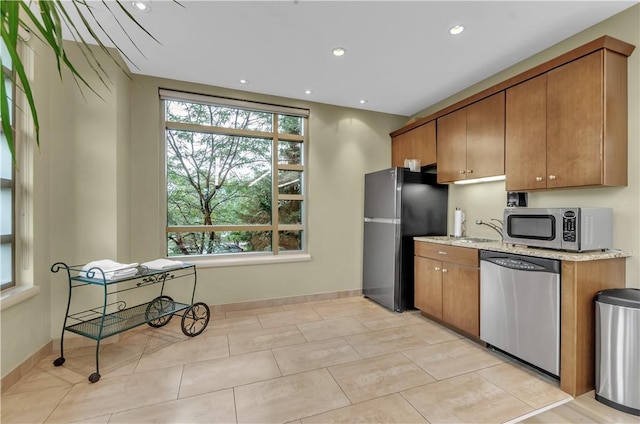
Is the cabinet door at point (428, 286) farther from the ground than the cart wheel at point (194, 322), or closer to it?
farther from the ground

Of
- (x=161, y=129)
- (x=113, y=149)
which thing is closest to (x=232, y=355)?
(x=113, y=149)

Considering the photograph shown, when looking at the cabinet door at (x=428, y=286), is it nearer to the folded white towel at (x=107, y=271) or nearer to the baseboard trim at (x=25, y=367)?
the folded white towel at (x=107, y=271)

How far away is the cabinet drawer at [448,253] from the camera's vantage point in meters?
2.72

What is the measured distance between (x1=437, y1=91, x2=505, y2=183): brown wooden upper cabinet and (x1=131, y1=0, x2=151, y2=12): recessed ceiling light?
9.98ft

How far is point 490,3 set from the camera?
2074 mm

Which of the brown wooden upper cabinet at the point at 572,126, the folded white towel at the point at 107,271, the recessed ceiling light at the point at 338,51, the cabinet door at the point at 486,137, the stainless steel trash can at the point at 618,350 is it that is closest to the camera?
the stainless steel trash can at the point at 618,350

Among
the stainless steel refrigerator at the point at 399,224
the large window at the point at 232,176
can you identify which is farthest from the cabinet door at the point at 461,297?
the large window at the point at 232,176

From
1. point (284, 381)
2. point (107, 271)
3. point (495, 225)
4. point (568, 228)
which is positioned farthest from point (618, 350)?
point (107, 271)

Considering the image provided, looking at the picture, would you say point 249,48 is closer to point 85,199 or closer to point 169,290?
point 85,199

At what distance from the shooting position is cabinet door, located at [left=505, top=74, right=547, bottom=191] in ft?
8.01

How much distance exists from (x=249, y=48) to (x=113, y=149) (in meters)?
1.57

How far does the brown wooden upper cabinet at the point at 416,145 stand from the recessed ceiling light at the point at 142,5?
3065mm

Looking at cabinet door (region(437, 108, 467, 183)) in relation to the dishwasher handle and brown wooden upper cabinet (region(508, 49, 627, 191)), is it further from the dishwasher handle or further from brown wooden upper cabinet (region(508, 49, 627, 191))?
the dishwasher handle

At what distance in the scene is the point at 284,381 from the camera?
2.13 m
